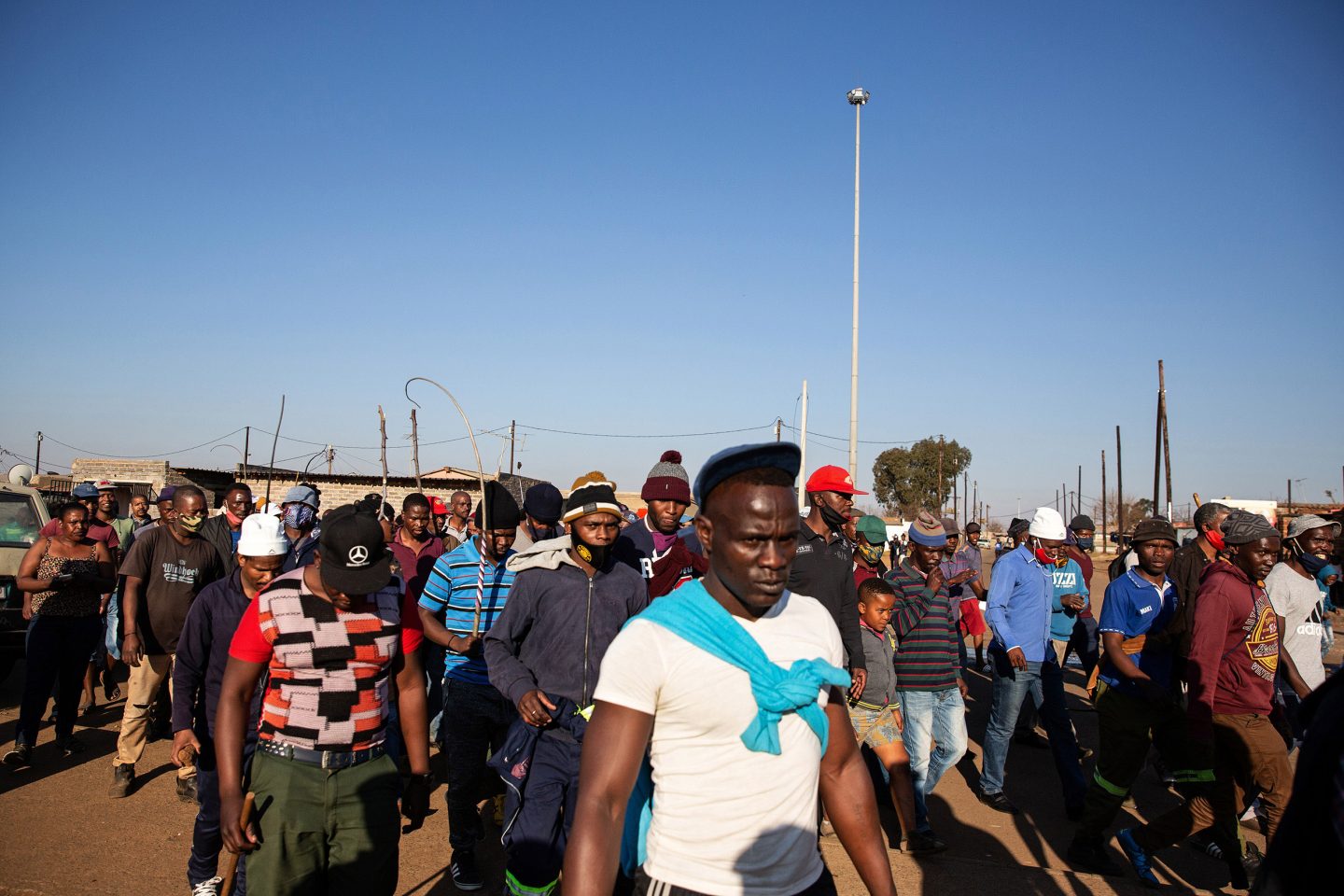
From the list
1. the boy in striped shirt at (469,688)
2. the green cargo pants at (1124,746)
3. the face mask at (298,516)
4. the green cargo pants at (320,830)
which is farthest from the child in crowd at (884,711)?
the face mask at (298,516)

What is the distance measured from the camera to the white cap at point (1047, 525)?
7.44 metres

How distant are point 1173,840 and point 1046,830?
1.29 m

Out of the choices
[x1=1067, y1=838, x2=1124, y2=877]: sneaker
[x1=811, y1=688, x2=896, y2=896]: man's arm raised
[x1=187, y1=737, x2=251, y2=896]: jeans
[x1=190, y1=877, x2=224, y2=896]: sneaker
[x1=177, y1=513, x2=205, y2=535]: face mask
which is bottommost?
[x1=1067, y1=838, x2=1124, y2=877]: sneaker

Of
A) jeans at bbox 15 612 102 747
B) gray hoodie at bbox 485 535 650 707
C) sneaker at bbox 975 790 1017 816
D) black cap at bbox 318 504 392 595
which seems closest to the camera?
black cap at bbox 318 504 392 595

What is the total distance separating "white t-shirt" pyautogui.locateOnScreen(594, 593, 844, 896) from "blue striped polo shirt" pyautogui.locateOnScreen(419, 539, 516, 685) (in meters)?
3.51

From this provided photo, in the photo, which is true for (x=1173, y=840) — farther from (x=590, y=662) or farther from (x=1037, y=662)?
(x=590, y=662)

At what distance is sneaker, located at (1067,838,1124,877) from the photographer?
18.9ft

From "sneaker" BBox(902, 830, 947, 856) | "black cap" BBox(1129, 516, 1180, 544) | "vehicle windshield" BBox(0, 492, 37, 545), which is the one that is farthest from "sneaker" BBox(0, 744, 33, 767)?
"black cap" BBox(1129, 516, 1180, 544)

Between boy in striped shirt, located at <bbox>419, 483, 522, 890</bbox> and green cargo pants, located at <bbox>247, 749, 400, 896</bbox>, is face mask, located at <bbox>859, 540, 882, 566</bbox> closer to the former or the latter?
boy in striped shirt, located at <bbox>419, 483, 522, 890</bbox>

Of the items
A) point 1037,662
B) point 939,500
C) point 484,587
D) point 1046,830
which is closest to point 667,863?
point 484,587

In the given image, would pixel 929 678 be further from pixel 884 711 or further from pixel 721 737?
pixel 721 737

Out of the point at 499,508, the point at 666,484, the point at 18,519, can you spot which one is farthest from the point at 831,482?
the point at 18,519

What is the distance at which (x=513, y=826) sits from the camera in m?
4.28

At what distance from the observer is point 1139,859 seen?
18.1 ft
